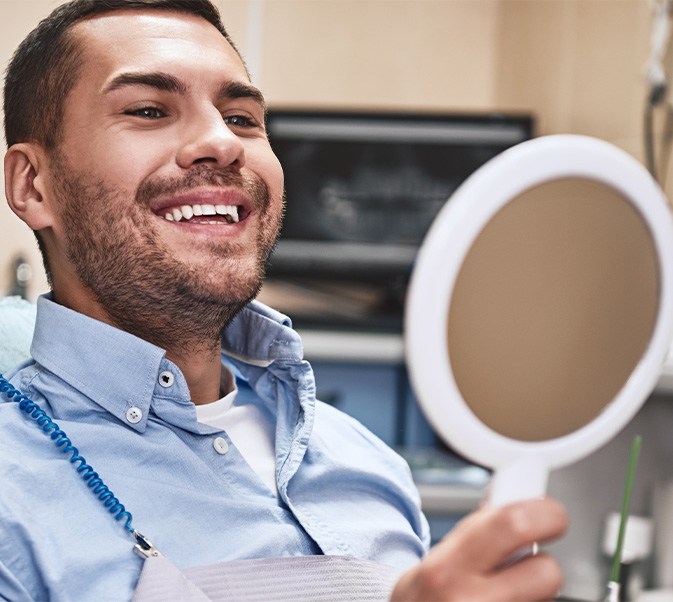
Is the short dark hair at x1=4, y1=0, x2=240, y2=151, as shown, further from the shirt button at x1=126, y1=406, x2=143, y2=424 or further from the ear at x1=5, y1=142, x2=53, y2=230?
the shirt button at x1=126, y1=406, x2=143, y2=424

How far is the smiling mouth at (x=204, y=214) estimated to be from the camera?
111cm

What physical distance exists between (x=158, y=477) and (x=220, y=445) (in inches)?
3.6

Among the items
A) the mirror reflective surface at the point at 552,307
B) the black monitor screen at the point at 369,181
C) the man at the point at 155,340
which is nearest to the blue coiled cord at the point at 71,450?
the man at the point at 155,340

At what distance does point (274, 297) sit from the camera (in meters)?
3.37

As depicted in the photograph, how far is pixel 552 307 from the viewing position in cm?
72

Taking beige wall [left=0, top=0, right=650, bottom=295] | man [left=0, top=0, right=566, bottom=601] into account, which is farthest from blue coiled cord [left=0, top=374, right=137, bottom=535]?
beige wall [left=0, top=0, right=650, bottom=295]

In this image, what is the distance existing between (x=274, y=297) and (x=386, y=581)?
2309 millimetres

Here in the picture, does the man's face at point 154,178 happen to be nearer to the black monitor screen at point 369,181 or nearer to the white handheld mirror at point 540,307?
the white handheld mirror at point 540,307

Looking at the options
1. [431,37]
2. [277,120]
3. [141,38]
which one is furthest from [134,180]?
[431,37]

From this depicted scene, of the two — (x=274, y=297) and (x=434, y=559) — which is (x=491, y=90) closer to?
(x=274, y=297)

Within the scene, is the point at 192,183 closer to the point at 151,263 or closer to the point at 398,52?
the point at 151,263

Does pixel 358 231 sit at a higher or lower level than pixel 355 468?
lower

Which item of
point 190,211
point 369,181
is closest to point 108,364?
point 190,211

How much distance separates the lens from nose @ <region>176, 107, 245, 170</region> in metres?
1.12
